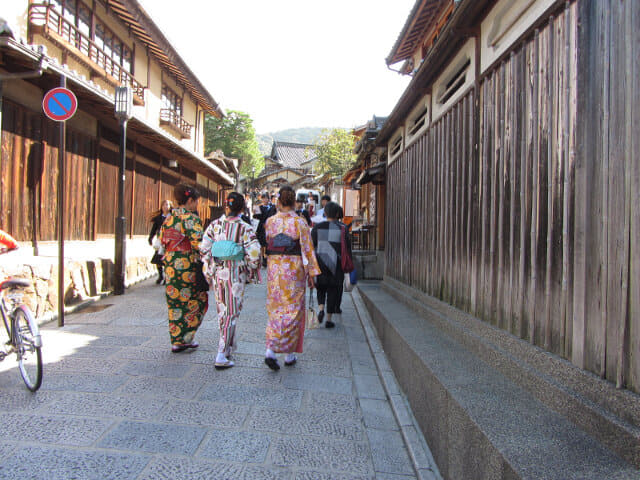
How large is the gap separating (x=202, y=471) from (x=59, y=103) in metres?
5.84

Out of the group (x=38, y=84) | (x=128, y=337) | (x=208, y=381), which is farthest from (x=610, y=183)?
(x=38, y=84)

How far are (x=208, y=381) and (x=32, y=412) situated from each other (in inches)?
59.1

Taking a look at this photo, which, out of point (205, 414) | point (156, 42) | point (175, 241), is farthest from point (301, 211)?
point (205, 414)

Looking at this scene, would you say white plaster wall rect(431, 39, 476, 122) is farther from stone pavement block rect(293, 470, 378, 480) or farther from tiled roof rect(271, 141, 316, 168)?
tiled roof rect(271, 141, 316, 168)

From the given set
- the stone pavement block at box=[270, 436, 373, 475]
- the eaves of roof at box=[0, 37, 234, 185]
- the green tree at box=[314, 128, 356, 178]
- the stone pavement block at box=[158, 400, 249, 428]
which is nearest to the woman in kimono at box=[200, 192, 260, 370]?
the stone pavement block at box=[158, 400, 249, 428]

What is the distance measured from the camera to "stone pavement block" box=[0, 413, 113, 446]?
9.95 ft

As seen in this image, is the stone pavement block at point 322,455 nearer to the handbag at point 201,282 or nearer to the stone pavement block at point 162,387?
the stone pavement block at point 162,387

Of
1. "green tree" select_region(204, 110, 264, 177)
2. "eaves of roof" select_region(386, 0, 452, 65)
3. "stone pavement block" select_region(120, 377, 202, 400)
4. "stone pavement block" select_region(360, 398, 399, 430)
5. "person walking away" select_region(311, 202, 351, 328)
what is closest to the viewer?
"stone pavement block" select_region(360, 398, 399, 430)

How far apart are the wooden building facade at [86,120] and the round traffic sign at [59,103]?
25.0 inches

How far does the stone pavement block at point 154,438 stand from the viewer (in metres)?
2.96

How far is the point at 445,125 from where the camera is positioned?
212 inches

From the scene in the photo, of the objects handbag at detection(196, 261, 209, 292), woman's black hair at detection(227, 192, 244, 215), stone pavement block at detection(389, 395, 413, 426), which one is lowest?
stone pavement block at detection(389, 395, 413, 426)

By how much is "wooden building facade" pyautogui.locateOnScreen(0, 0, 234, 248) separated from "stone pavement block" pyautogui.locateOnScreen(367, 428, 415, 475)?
627cm

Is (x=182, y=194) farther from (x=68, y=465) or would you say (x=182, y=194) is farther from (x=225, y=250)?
(x=68, y=465)
